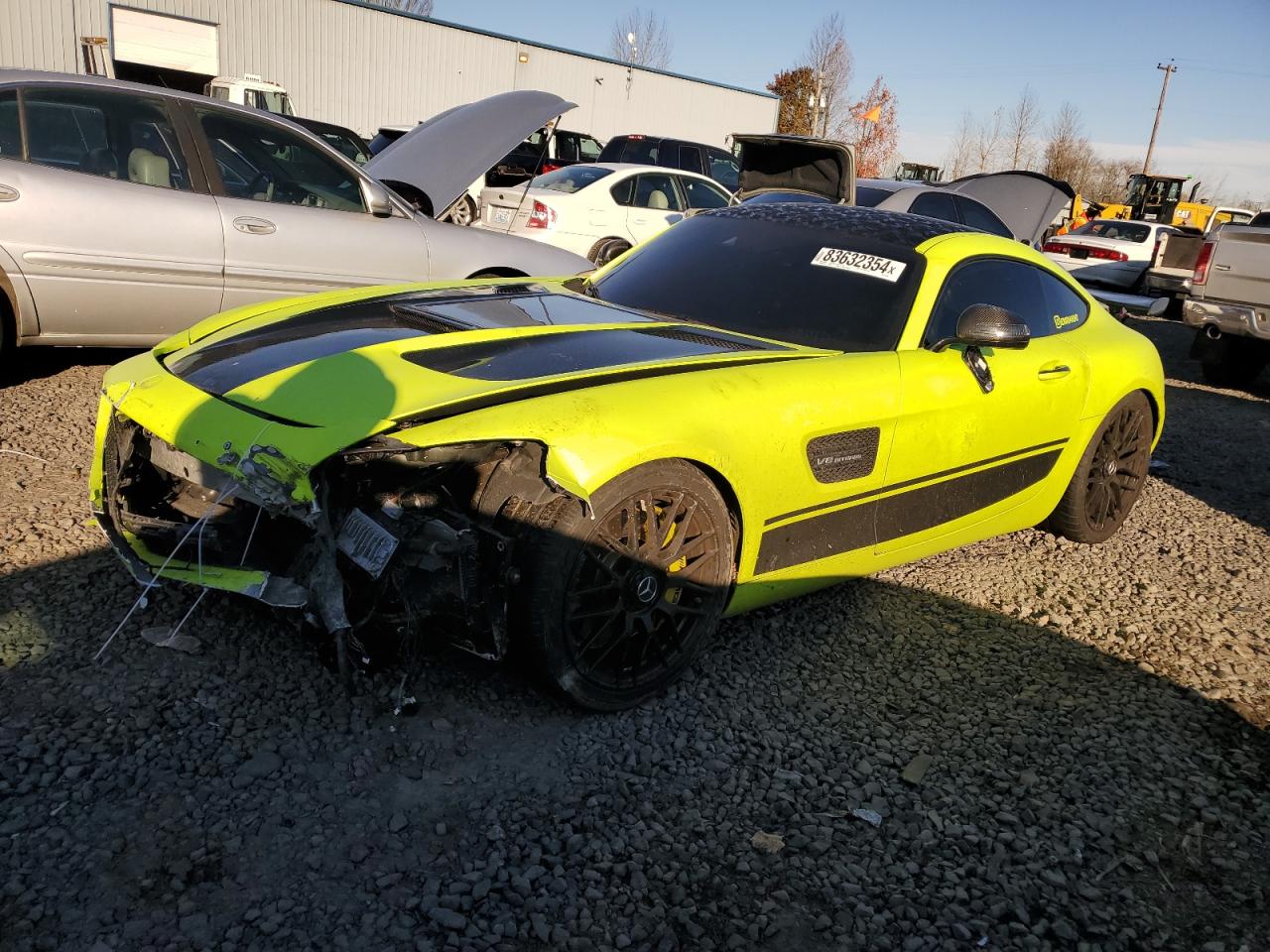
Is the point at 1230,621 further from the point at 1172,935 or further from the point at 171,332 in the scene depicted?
the point at 171,332

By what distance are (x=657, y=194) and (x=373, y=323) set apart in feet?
27.6

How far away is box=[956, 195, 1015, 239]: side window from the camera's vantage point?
11961 mm

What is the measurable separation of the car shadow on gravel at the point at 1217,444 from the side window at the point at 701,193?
209 inches

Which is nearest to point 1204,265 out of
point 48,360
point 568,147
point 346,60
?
point 48,360

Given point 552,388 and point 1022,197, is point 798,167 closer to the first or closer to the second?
point 1022,197

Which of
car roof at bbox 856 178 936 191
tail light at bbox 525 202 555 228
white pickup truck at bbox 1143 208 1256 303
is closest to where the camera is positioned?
tail light at bbox 525 202 555 228

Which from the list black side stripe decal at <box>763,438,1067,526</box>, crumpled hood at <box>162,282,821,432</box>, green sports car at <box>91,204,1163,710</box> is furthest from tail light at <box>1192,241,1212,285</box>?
crumpled hood at <box>162,282,821,432</box>

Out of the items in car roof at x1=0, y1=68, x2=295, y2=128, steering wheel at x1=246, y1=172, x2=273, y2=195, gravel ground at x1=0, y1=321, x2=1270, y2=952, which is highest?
car roof at x1=0, y1=68, x2=295, y2=128

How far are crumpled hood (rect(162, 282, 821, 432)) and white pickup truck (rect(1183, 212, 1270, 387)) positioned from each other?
7.56m

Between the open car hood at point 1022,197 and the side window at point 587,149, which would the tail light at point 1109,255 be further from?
the side window at point 587,149

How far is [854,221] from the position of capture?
434 centimetres

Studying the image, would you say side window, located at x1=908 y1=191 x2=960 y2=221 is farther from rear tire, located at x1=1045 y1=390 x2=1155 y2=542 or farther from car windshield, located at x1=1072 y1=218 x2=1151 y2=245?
rear tire, located at x1=1045 y1=390 x2=1155 y2=542

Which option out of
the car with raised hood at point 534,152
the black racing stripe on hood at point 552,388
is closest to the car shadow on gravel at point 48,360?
the black racing stripe on hood at point 552,388

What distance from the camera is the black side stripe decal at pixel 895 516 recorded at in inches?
131
